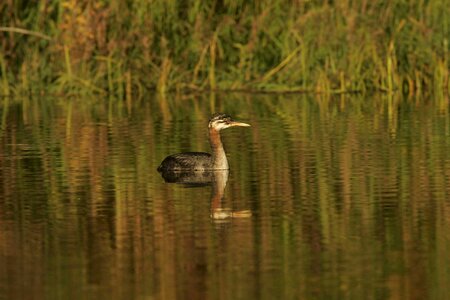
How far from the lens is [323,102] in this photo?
96.9 ft

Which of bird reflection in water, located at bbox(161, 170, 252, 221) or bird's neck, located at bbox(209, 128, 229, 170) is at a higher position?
bird's neck, located at bbox(209, 128, 229, 170)

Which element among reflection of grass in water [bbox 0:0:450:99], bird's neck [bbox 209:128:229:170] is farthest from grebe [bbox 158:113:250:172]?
reflection of grass in water [bbox 0:0:450:99]

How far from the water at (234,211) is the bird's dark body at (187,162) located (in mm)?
211

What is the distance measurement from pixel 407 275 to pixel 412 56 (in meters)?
19.9

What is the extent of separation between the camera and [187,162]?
729 inches

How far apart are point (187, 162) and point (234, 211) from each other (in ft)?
12.3

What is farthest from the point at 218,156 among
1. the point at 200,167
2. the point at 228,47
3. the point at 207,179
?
the point at 228,47

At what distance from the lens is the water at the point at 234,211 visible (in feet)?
36.9

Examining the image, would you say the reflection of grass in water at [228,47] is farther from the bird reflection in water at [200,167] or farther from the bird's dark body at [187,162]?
the bird's dark body at [187,162]

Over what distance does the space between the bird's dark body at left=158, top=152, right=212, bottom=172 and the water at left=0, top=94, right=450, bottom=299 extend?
21cm

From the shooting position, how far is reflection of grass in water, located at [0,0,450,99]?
1220 inches

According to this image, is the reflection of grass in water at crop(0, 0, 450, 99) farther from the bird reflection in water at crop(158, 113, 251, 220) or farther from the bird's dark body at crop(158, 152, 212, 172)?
the bird's dark body at crop(158, 152, 212, 172)

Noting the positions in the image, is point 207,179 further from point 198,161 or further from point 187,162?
point 198,161

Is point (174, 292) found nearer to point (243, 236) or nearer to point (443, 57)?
point (243, 236)
